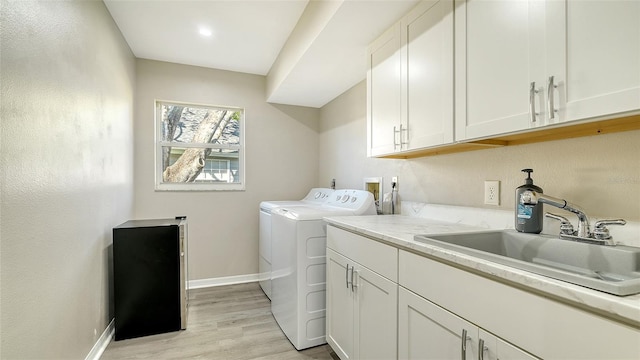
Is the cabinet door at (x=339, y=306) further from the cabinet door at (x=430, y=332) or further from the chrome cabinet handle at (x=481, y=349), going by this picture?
the chrome cabinet handle at (x=481, y=349)

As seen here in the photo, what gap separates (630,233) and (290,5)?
2.26 meters

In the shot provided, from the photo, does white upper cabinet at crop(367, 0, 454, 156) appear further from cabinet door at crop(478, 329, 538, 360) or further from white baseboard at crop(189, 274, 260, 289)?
white baseboard at crop(189, 274, 260, 289)

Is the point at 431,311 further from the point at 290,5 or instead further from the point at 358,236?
the point at 290,5

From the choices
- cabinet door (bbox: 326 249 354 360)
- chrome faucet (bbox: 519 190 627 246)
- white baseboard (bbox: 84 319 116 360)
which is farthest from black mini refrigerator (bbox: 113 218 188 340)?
chrome faucet (bbox: 519 190 627 246)

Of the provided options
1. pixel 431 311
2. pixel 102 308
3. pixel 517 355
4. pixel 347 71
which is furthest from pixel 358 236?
pixel 102 308

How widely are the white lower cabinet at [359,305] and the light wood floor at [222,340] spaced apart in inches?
15.4

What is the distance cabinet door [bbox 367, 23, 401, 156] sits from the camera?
69.0 inches

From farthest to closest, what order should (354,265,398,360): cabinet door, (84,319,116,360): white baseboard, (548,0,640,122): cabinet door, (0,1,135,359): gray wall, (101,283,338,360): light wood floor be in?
(101,283,338,360): light wood floor, (84,319,116,360): white baseboard, (354,265,398,360): cabinet door, (0,1,135,359): gray wall, (548,0,640,122): cabinet door

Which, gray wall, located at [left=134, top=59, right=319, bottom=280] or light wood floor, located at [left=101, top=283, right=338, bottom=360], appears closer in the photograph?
light wood floor, located at [left=101, top=283, right=338, bottom=360]

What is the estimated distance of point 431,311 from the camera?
1.07m

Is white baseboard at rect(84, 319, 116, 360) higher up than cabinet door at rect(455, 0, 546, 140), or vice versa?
cabinet door at rect(455, 0, 546, 140)

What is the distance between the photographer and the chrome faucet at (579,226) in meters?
0.98

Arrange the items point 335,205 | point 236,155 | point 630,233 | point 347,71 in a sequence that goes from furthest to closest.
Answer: point 236,155 → point 335,205 → point 347,71 → point 630,233

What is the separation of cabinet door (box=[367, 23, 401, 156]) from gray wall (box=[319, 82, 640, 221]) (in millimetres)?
341
